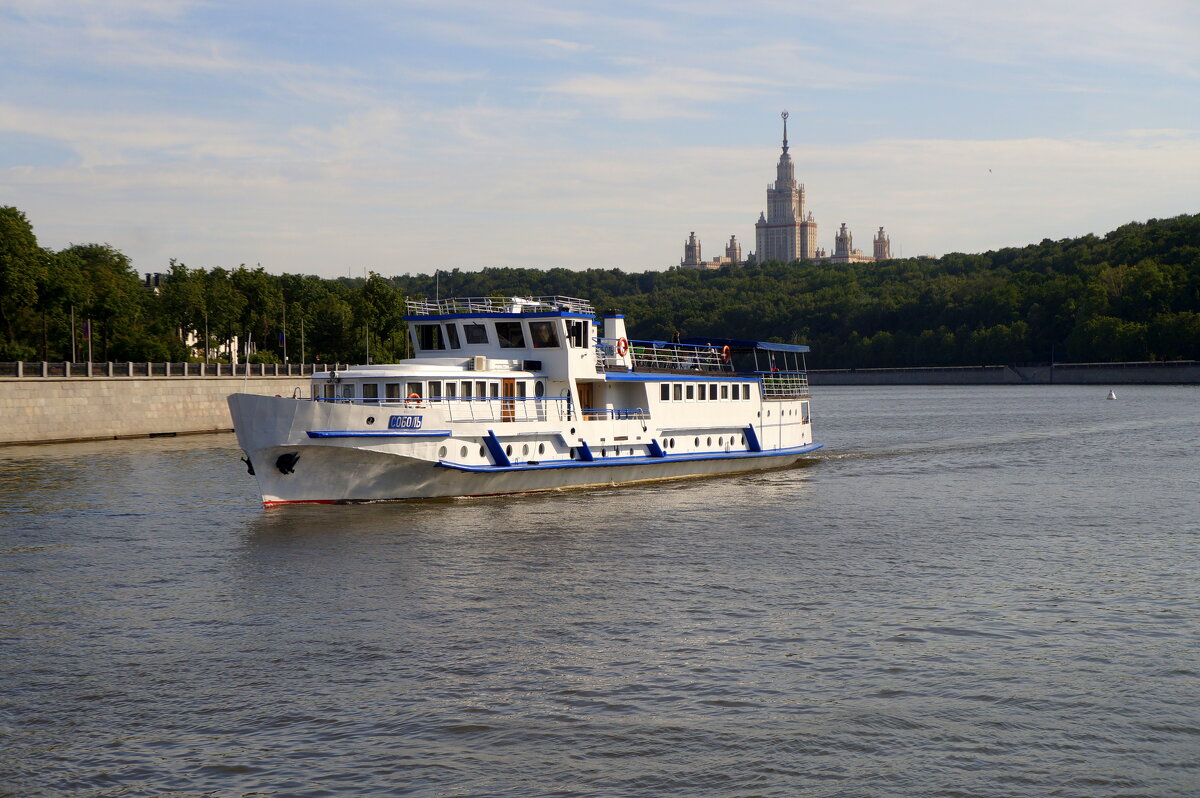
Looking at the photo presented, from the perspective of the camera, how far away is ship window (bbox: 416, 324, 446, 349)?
43062mm

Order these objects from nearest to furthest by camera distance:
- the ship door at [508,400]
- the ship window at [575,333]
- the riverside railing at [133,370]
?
the ship door at [508,400], the ship window at [575,333], the riverside railing at [133,370]

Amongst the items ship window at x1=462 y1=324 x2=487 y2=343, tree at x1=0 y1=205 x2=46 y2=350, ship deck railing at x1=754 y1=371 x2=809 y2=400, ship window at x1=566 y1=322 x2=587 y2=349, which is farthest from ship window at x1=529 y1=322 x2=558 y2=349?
tree at x1=0 y1=205 x2=46 y2=350

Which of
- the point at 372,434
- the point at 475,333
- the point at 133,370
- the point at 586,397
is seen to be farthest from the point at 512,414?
the point at 133,370

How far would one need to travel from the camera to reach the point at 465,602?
2477cm

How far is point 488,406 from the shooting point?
3881cm

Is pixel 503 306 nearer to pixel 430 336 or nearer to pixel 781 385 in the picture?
pixel 430 336

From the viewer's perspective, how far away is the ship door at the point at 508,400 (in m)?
39.3

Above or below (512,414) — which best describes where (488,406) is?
above

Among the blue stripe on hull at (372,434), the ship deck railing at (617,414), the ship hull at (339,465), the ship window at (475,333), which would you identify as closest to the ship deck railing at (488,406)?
the blue stripe on hull at (372,434)

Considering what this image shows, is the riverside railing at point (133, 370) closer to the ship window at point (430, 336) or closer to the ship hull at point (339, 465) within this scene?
the ship window at point (430, 336)

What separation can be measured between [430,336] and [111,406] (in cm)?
3713

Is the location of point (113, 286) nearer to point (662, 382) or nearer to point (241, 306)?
point (241, 306)

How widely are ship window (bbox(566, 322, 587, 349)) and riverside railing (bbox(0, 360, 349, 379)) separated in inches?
832

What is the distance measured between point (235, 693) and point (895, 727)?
9849mm
